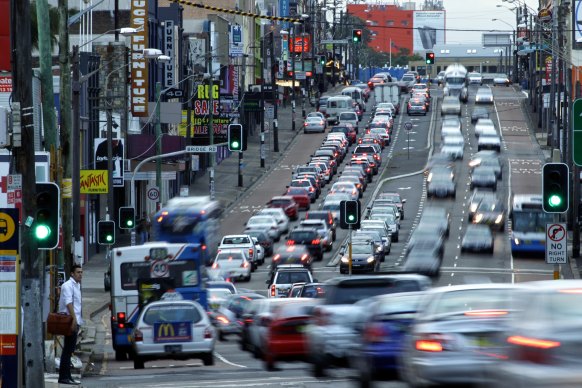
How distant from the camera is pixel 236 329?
122ft

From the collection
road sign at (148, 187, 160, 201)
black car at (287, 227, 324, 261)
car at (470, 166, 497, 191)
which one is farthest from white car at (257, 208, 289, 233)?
car at (470, 166, 497, 191)

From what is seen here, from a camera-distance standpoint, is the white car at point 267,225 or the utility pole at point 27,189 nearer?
the utility pole at point 27,189

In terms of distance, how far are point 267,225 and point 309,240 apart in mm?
4374

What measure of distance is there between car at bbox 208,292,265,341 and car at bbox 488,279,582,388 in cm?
2425

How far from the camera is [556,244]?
83.1ft

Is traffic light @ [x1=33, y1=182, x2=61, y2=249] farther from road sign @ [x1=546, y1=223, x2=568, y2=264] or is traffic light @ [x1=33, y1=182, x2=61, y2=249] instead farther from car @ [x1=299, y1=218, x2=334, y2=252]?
car @ [x1=299, y1=218, x2=334, y2=252]

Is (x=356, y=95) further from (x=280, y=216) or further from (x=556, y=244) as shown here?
(x=556, y=244)

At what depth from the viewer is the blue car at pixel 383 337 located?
1792 cm

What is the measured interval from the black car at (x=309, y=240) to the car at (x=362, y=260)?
5.33 m

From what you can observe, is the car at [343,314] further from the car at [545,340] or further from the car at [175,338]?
the car at [545,340]

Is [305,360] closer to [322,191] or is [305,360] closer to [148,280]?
[148,280]

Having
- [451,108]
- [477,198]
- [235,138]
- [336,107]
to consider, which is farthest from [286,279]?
[451,108]

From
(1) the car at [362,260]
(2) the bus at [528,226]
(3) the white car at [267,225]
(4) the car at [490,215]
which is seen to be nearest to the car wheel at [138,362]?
(1) the car at [362,260]

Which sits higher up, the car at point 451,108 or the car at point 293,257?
the car at point 451,108
